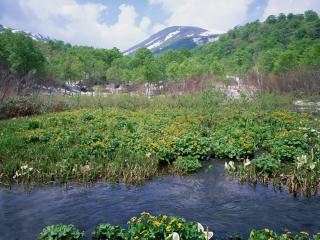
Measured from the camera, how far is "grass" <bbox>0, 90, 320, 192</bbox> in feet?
28.5

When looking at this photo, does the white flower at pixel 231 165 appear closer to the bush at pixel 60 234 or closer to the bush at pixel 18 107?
the bush at pixel 60 234

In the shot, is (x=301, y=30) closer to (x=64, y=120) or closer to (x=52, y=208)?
(x=64, y=120)

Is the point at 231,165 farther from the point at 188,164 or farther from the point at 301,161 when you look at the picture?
the point at 301,161

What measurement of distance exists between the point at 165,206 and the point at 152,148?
328 centimetres

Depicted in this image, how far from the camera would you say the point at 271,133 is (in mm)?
12344

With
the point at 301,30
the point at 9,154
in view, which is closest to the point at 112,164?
the point at 9,154

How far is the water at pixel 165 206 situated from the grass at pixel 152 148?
462 millimetres

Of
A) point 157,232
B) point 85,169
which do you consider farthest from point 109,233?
point 85,169

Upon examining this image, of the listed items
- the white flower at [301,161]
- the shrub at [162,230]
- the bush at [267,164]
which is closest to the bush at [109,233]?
the shrub at [162,230]

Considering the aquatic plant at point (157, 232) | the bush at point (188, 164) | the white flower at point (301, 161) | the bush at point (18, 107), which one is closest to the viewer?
the aquatic plant at point (157, 232)

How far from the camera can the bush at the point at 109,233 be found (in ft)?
17.4

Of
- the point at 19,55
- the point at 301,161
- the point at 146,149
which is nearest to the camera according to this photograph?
the point at 301,161

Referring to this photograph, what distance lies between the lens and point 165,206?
24.0 feet

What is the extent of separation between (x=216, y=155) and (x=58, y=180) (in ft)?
16.0
